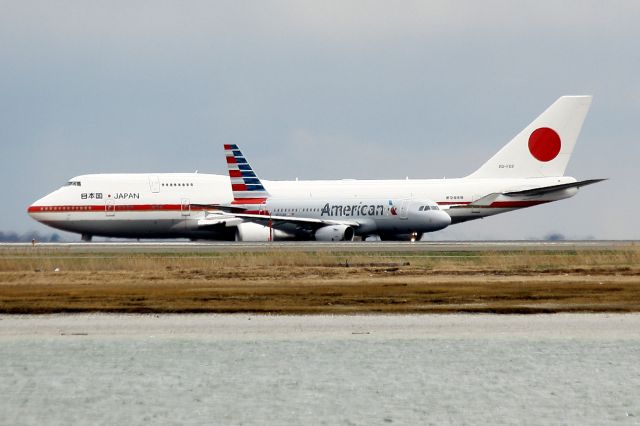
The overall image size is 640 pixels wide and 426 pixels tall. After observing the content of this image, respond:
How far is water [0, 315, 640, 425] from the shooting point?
563 inches

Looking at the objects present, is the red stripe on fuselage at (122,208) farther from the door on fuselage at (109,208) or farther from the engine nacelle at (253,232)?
the engine nacelle at (253,232)

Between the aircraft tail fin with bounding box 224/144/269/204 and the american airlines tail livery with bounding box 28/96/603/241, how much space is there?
0.07m

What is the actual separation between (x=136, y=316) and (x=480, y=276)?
1572 centimetres

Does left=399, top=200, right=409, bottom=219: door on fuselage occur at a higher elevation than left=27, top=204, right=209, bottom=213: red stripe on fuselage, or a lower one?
higher

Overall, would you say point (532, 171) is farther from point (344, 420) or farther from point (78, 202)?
point (344, 420)

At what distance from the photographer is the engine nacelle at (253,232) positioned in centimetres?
7562

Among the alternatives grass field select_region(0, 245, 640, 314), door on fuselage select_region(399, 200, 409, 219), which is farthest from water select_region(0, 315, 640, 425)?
door on fuselage select_region(399, 200, 409, 219)

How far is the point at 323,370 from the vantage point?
1745cm

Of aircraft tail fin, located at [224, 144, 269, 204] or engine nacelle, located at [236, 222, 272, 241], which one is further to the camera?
aircraft tail fin, located at [224, 144, 269, 204]

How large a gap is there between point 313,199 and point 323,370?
60.3 metres

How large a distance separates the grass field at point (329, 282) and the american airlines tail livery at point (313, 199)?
20.8 m

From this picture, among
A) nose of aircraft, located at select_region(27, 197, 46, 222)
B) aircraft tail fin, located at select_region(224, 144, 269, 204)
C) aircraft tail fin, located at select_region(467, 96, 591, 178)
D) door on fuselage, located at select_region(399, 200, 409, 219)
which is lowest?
nose of aircraft, located at select_region(27, 197, 46, 222)

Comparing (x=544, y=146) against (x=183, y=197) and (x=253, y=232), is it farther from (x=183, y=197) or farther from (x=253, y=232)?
(x=183, y=197)

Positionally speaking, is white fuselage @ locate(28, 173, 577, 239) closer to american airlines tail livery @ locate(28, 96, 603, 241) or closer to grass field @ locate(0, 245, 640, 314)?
american airlines tail livery @ locate(28, 96, 603, 241)
